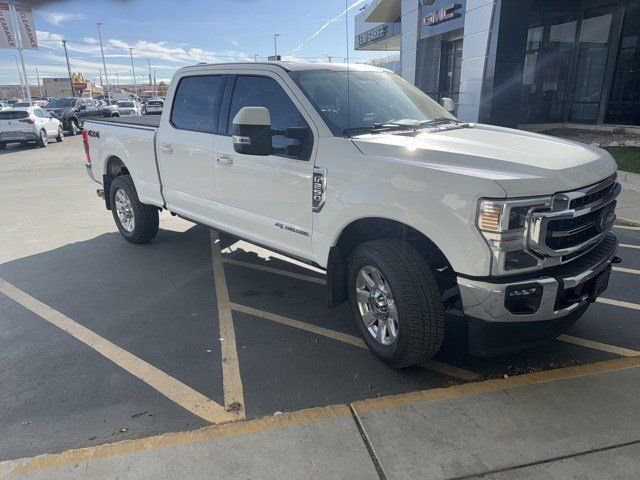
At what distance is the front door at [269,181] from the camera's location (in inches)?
144

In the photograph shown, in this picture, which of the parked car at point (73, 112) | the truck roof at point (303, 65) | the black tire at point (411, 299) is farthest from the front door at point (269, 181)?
the parked car at point (73, 112)

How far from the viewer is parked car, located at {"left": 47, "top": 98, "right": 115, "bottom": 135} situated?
24844 millimetres

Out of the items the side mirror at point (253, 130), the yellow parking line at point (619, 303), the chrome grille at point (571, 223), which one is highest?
the side mirror at point (253, 130)

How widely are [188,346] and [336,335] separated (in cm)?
115

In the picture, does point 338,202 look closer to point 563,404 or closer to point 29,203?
point 563,404

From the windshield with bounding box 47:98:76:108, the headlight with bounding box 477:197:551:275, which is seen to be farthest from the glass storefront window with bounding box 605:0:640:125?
the windshield with bounding box 47:98:76:108

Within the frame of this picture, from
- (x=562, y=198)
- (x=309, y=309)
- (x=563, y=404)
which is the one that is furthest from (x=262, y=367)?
(x=562, y=198)

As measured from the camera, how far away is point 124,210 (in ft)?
20.6

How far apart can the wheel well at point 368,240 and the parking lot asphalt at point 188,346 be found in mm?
497

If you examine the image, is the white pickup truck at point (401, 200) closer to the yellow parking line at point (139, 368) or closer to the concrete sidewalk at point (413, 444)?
the concrete sidewalk at point (413, 444)

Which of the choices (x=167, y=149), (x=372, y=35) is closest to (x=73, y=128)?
(x=372, y=35)

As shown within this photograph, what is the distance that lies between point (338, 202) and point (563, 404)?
1867 millimetres

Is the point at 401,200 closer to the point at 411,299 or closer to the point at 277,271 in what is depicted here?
the point at 411,299

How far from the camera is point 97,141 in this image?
6426 millimetres
